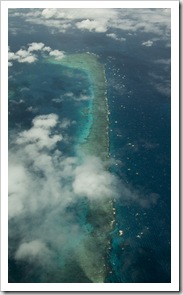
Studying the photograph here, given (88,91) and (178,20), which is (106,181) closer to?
(178,20)

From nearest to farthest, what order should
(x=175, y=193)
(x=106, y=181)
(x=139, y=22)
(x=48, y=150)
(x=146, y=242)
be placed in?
(x=175, y=193) → (x=146, y=242) → (x=106, y=181) → (x=48, y=150) → (x=139, y=22)

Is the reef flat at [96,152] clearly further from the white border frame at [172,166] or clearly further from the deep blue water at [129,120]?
the white border frame at [172,166]

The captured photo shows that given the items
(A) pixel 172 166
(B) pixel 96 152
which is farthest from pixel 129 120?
(A) pixel 172 166

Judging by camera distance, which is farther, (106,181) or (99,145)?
(99,145)

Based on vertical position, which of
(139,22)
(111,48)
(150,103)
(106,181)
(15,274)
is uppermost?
(139,22)

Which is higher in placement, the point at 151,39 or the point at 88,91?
the point at 151,39

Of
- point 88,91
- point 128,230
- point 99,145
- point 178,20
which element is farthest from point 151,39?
point 128,230

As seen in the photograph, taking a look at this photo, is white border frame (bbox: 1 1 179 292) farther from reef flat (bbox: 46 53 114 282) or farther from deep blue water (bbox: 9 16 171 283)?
reef flat (bbox: 46 53 114 282)
